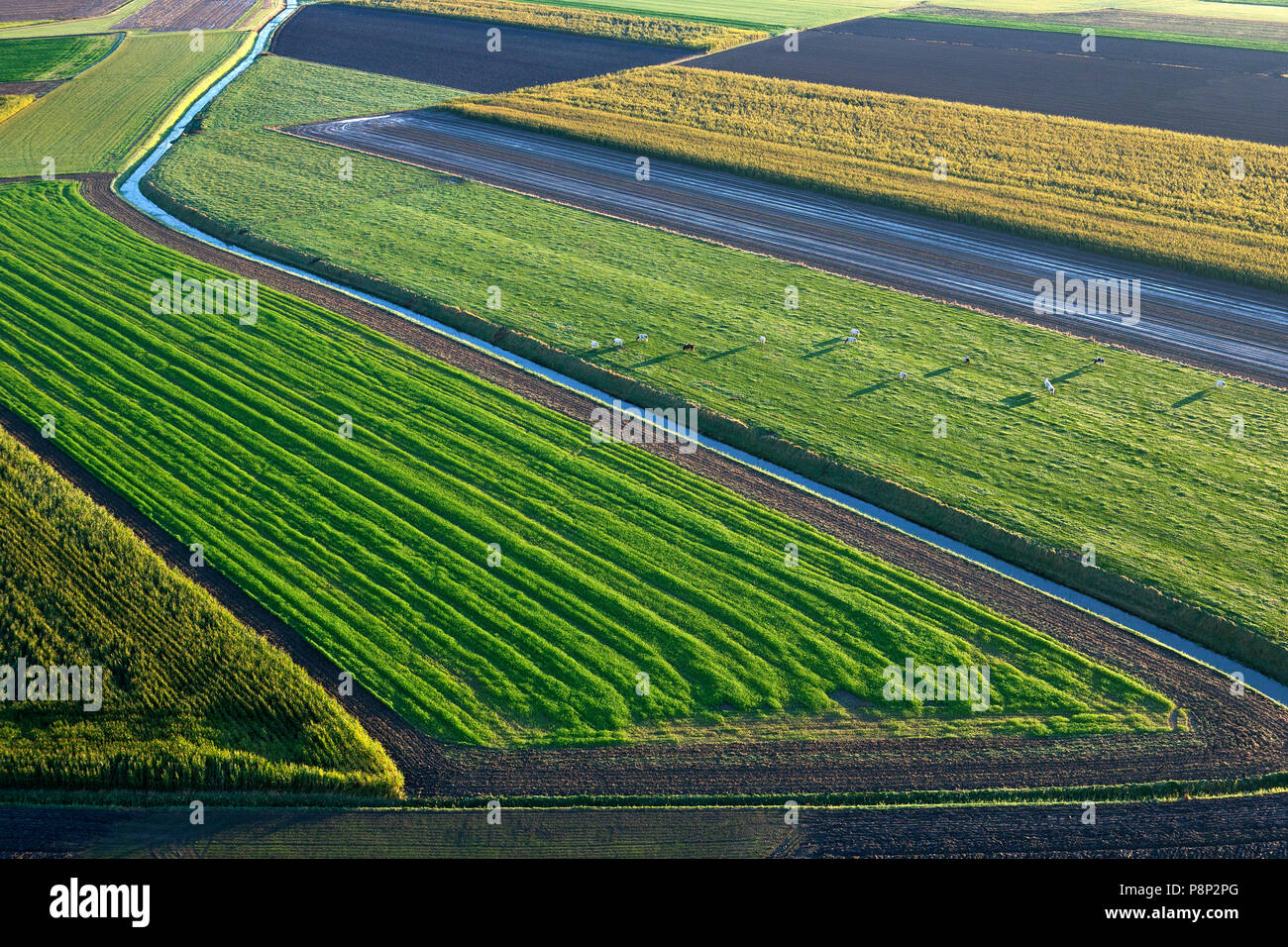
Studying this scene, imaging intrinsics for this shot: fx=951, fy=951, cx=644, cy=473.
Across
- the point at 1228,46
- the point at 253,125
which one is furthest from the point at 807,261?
the point at 1228,46

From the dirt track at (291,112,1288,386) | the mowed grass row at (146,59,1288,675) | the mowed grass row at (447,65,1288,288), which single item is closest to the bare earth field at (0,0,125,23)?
the dirt track at (291,112,1288,386)

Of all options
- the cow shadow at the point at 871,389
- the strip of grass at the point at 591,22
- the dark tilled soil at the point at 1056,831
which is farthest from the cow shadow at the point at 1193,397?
the strip of grass at the point at 591,22

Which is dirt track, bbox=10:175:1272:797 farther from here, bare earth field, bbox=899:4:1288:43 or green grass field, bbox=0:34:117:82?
bare earth field, bbox=899:4:1288:43

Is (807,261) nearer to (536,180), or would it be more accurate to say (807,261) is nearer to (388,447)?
(536,180)

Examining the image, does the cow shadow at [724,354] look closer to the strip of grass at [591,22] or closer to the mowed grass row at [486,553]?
the mowed grass row at [486,553]

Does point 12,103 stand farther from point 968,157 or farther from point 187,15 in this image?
point 968,157
